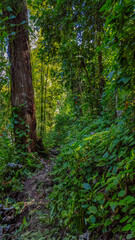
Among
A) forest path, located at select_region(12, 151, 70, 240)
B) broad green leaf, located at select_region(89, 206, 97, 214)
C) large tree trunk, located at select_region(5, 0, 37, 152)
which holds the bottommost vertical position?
forest path, located at select_region(12, 151, 70, 240)

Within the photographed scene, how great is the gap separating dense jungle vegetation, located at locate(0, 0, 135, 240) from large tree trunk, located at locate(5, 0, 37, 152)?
0.02m

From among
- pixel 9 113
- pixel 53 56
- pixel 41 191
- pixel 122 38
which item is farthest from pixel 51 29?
pixel 41 191

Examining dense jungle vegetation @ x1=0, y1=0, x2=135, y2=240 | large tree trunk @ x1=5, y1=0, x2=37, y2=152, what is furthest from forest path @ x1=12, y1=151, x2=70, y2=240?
large tree trunk @ x1=5, y1=0, x2=37, y2=152

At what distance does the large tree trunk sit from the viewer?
258 centimetres

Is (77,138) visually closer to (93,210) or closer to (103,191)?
(103,191)

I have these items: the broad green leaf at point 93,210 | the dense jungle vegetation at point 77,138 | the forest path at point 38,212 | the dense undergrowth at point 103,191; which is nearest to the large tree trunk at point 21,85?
the dense jungle vegetation at point 77,138

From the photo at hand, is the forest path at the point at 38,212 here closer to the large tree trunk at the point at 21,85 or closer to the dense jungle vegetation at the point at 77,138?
the dense jungle vegetation at the point at 77,138

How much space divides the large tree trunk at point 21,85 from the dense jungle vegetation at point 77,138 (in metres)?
0.02

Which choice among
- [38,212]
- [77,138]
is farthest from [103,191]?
[77,138]

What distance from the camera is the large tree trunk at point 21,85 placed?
2585 mm

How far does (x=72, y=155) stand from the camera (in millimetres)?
1576

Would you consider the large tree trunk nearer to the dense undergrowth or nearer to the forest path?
the forest path

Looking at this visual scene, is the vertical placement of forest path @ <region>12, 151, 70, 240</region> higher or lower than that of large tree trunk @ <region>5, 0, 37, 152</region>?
lower

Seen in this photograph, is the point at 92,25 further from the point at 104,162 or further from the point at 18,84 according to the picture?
the point at 104,162
